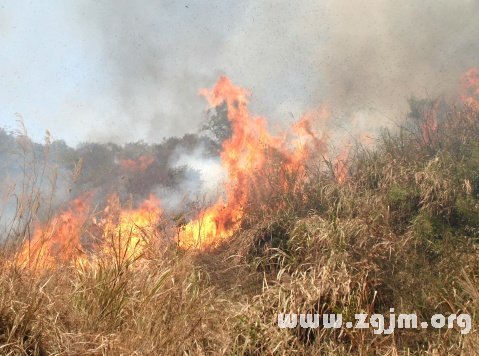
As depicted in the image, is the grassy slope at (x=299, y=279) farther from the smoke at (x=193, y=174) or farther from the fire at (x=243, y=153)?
the smoke at (x=193, y=174)

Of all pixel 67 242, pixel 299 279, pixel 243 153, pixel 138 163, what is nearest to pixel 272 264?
Answer: pixel 299 279

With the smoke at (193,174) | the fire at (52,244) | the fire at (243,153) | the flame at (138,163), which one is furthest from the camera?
the flame at (138,163)

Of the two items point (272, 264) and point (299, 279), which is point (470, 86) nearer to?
point (272, 264)

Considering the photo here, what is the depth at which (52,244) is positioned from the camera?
318 centimetres

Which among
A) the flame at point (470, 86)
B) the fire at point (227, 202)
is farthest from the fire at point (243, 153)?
the flame at point (470, 86)

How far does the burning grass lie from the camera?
8.42ft

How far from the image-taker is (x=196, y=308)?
2.96 metres

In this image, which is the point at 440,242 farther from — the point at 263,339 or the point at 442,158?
the point at 263,339

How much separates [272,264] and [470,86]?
9.03 metres

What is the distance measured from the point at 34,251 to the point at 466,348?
3.25m

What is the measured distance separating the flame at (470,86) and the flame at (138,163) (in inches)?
412

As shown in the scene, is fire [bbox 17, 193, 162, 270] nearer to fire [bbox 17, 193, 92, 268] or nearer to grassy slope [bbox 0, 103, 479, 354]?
fire [bbox 17, 193, 92, 268]

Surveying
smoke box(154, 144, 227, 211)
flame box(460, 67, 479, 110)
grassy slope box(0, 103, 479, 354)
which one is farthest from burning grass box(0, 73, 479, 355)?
smoke box(154, 144, 227, 211)

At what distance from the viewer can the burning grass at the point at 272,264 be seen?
2566 millimetres
